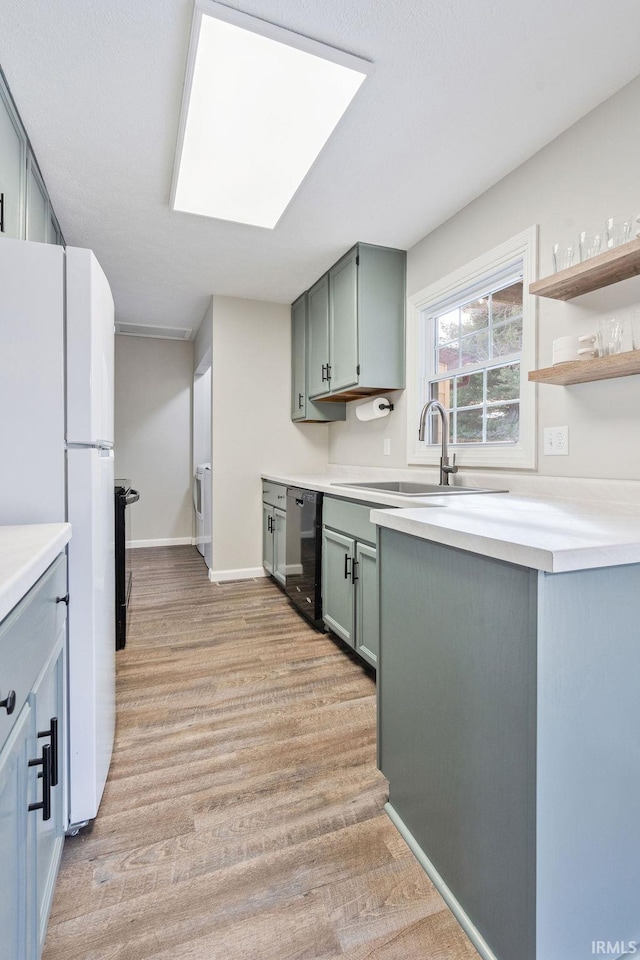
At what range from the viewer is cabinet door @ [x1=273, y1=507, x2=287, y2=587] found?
3416mm

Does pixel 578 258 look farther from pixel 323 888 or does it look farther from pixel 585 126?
pixel 323 888

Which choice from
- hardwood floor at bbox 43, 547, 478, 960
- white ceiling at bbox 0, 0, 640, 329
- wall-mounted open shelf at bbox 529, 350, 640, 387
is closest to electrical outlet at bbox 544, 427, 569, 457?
wall-mounted open shelf at bbox 529, 350, 640, 387

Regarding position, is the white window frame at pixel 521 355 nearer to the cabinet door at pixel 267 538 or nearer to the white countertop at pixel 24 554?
the cabinet door at pixel 267 538

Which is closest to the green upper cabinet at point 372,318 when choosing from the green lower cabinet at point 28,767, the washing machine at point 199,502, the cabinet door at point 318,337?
the cabinet door at point 318,337

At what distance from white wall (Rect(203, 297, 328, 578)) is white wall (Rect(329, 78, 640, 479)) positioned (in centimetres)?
213

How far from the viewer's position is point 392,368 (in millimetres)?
3062

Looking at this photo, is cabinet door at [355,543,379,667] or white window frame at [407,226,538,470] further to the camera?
cabinet door at [355,543,379,667]

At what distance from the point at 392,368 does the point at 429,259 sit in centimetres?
69

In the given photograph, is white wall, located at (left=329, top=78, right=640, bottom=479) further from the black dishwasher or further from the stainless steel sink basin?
the black dishwasher

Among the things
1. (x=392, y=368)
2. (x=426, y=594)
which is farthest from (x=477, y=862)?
(x=392, y=368)

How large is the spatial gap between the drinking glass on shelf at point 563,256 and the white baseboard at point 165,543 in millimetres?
4779

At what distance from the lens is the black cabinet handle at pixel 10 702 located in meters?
0.65

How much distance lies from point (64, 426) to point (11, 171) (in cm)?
134

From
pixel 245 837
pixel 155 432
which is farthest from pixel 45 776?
pixel 155 432
